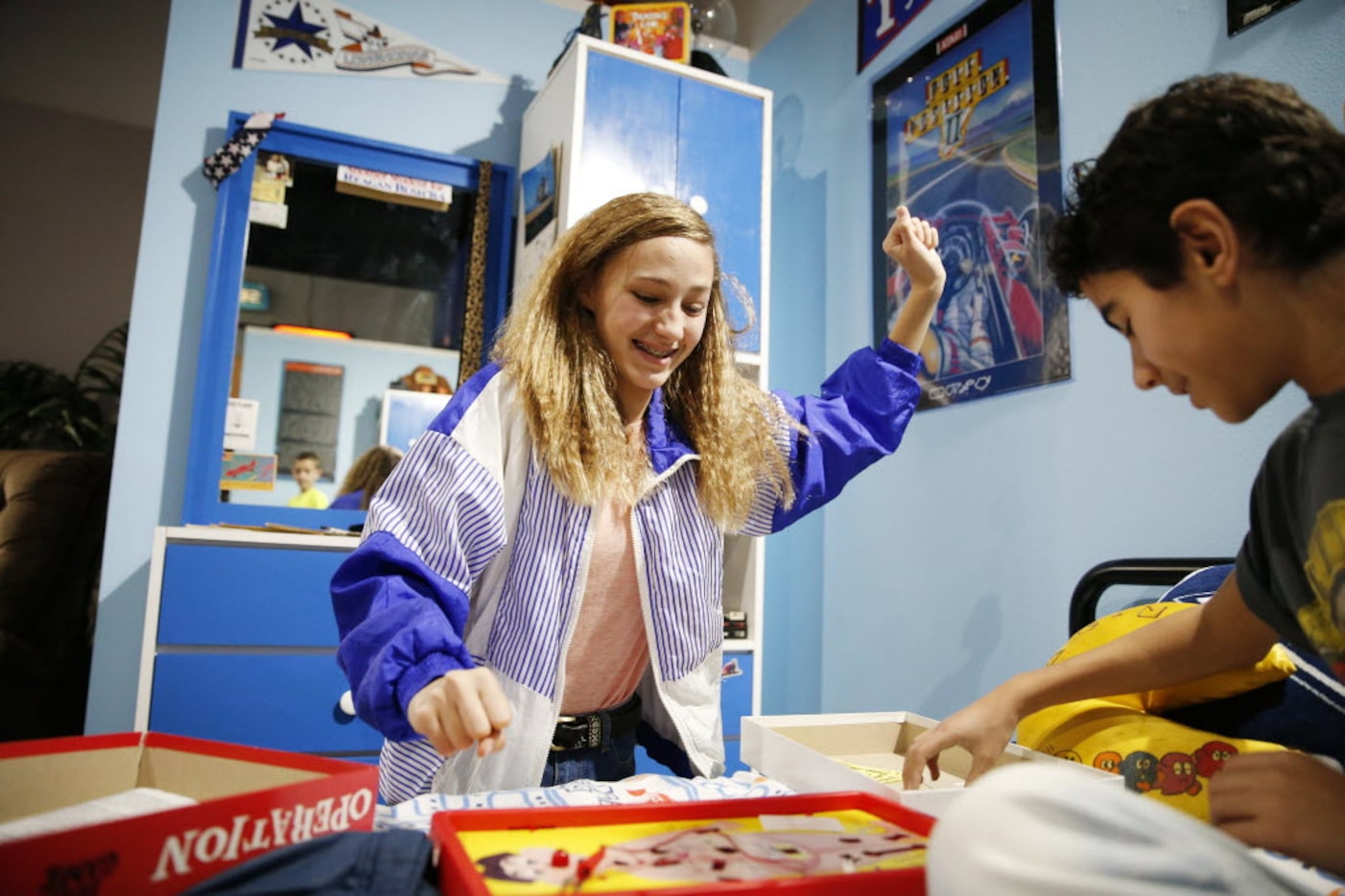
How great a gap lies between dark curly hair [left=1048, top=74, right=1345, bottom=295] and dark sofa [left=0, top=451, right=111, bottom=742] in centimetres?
258

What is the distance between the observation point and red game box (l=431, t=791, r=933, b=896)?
44 cm

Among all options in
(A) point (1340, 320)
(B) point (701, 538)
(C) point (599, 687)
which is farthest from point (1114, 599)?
(A) point (1340, 320)

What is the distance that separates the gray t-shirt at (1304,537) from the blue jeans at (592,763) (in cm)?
73

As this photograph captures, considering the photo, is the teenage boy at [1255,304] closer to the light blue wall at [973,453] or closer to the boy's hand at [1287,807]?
the boy's hand at [1287,807]

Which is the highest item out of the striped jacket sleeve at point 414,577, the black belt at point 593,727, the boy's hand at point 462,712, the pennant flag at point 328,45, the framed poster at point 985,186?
the pennant flag at point 328,45

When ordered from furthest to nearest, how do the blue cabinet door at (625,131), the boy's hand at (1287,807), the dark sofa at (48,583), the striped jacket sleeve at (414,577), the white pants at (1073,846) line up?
the blue cabinet door at (625,131), the dark sofa at (48,583), the striped jacket sleeve at (414,577), the boy's hand at (1287,807), the white pants at (1073,846)

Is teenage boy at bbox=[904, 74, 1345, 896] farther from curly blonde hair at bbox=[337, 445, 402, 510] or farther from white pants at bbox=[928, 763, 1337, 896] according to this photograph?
curly blonde hair at bbox=[337, 445, 402, 510]

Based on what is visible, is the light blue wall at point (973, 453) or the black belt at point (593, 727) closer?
the black belt at point (593, 727)

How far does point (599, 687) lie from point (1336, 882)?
76cm

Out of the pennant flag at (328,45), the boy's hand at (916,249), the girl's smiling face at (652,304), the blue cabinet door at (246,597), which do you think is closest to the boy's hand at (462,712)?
the girl's smiling face at (652,304)

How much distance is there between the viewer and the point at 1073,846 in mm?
353

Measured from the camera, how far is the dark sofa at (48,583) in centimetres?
215

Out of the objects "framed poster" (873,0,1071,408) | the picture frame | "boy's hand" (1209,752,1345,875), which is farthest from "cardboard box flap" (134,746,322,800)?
the picture frame

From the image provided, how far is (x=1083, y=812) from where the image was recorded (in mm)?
362
